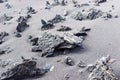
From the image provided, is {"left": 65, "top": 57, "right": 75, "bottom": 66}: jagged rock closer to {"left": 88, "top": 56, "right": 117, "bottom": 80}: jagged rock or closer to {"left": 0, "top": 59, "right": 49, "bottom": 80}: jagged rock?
{"left": 0, "top": 59, "right": 49, "bottom": 80}: jagged rock

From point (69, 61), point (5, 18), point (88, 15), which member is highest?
point (88, 15)

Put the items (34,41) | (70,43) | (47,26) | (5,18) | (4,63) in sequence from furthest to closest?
1. (5,18)
2. (47,26)
3. (34,41)
4. (4,63)
5. (70,43)

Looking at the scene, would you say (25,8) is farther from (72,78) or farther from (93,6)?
(72,78)

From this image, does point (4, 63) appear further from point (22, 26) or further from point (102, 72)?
point (22, 26)

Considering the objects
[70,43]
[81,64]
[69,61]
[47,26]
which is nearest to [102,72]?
[81,64]

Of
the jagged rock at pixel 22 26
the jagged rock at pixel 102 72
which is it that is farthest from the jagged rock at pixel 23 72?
the jagged rock at pixel 22 26

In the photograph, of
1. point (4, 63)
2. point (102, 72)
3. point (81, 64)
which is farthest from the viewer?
point (4, 63)

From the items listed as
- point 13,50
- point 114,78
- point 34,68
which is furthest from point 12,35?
point 114,78

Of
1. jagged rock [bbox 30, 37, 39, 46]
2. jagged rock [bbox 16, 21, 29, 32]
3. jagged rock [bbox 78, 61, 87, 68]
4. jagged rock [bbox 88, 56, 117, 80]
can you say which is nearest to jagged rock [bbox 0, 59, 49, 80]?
jagged rock [bbox 78, 61, 87, 68]
